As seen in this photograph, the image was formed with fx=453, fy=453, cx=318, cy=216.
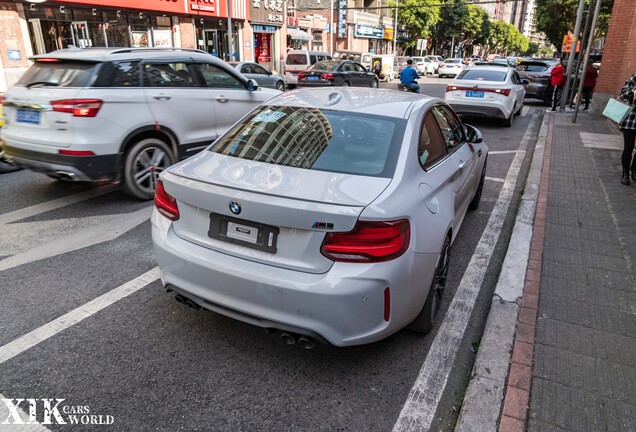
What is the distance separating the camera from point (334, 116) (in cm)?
353

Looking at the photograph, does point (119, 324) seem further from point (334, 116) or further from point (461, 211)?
point (461, 211)

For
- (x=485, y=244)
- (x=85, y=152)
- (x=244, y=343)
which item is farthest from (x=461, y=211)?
(x=85, y=152)

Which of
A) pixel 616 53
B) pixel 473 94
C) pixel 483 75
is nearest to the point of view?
pixel 473 94

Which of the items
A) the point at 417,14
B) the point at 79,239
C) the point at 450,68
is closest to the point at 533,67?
the point at 79,239

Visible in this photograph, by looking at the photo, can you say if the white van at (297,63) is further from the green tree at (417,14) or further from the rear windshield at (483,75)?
the green tree at (417,14)

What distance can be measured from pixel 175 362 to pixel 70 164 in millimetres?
3341

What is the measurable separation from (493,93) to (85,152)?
1075 cm

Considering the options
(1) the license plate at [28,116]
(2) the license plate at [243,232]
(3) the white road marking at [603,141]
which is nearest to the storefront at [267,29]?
(3) the white road marking at [603,141]

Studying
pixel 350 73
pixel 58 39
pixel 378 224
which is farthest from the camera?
pixel 350 73

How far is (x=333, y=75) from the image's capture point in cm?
2023

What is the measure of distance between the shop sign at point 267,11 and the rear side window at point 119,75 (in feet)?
91.0

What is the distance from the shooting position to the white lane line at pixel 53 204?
17.5 ft

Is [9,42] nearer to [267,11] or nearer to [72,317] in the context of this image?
[267,11]

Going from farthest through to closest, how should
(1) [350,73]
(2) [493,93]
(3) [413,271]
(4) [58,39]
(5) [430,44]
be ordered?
(5) [430,44] → (1) [350,73] → (4) [58,39] → (2) [493,93] → (3) [413,271]
